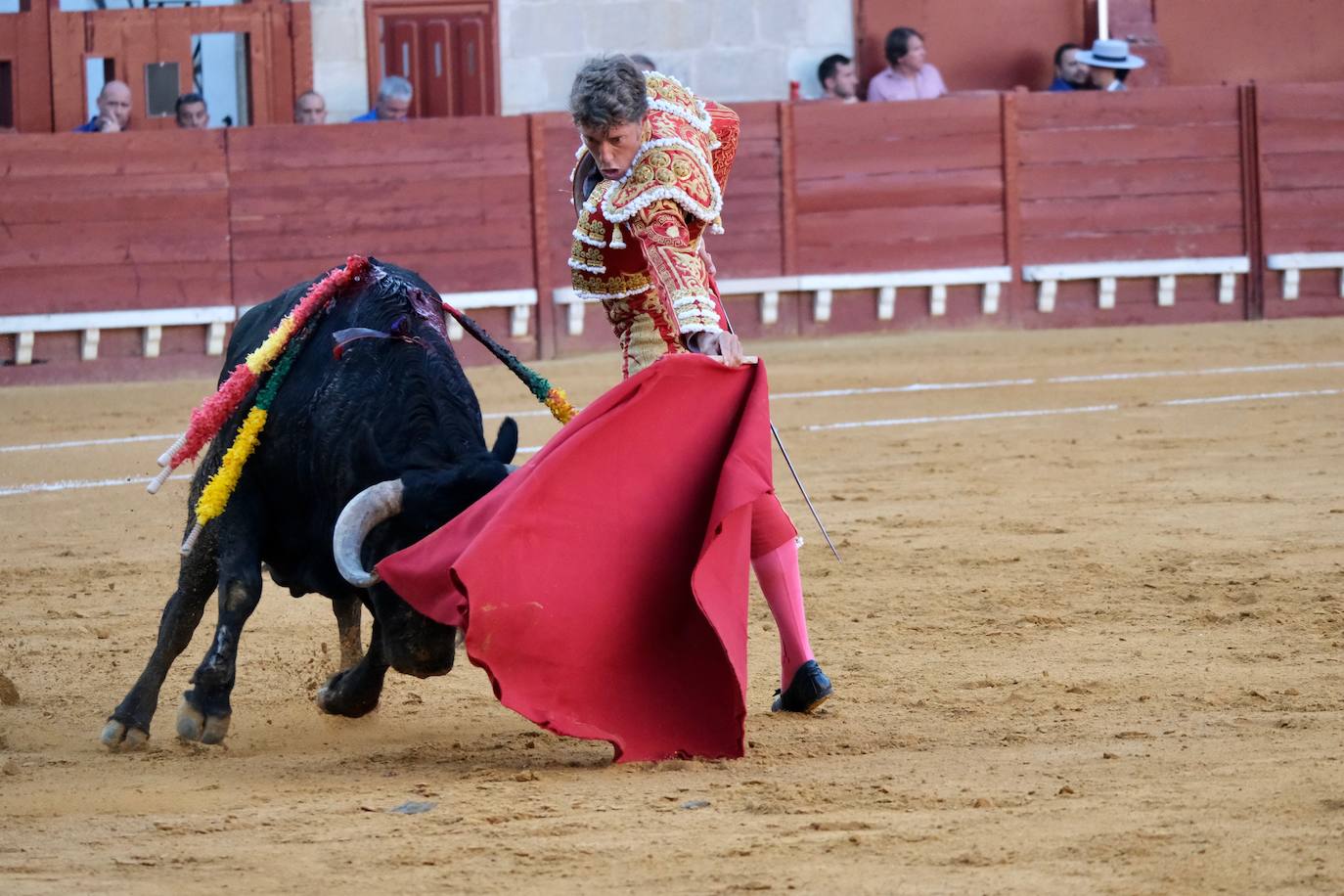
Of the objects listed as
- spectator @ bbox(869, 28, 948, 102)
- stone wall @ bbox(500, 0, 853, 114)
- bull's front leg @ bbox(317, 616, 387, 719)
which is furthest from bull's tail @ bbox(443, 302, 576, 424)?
stone wall @ bbox(500, 0, 853, 114)

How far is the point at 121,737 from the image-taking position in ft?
9.68

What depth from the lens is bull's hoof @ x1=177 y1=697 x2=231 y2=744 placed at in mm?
2936

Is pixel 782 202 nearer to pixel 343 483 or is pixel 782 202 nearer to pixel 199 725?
pixel 343 483

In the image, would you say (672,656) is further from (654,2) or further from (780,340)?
(654,2)

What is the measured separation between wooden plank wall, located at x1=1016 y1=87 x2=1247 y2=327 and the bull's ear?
23.2 feet

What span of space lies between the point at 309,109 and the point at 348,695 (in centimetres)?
628

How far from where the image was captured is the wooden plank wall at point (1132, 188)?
9.55 metres

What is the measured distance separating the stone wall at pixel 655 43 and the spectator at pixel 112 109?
2000 millimetres

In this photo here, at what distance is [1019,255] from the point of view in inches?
378

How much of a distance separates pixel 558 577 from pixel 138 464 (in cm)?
387

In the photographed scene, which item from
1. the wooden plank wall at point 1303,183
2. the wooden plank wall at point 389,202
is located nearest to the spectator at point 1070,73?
the wooden plank wall at point 1303,183

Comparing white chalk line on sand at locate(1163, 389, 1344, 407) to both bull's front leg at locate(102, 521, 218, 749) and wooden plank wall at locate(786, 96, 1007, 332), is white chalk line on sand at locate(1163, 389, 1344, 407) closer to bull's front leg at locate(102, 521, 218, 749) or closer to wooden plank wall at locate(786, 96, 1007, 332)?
wooden plank wall at locate(786, 96, 1007, 332)

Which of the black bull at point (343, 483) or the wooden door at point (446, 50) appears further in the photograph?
the wooden door at point (446, 50)

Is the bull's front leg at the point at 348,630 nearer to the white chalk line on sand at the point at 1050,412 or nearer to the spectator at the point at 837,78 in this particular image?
the white chalk line on sand at the point at 1050,412
